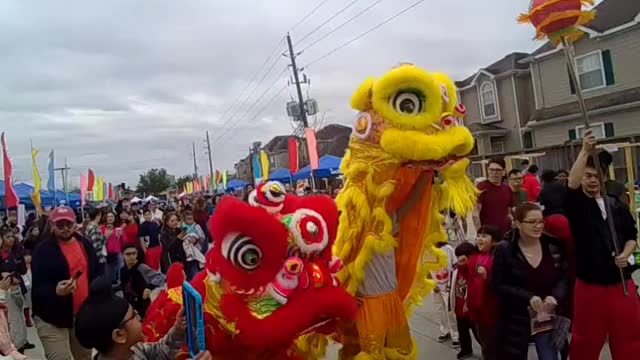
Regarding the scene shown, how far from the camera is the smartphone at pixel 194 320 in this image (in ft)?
6.34

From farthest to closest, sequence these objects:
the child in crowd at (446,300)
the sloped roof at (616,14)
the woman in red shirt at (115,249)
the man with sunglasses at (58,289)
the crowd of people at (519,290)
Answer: the sloped roof at (616,14) < the woman in red shirt at (115,249) < the child in crowd at (446,300) < the man with sunglasses at (58,289) < the crowd of people at (519,290)

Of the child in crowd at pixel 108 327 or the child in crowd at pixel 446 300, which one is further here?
the child in crowd at pixel 446 300

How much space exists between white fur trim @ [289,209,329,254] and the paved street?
2311 mm

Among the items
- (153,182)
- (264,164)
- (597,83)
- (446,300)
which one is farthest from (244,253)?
(153,182)

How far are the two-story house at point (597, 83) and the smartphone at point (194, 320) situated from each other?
1391cm

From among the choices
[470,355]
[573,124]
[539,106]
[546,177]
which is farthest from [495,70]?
[470,355]

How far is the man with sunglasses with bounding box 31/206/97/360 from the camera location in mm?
3834

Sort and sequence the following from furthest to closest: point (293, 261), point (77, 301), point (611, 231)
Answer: point (77, 301), point (611, 231), point (293, 261)

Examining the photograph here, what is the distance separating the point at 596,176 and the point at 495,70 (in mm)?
20217

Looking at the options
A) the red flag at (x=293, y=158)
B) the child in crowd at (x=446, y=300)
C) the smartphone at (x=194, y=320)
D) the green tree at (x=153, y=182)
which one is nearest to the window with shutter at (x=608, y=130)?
the red flag at (x=293, y=158)

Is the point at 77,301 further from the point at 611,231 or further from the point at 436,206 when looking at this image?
the point at 611,231

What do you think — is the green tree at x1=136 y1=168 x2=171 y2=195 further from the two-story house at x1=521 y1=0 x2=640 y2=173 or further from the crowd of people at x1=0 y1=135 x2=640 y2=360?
the crowd of people at x1=0 y1=135 x2=640 y2=360

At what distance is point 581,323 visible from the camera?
3170mm

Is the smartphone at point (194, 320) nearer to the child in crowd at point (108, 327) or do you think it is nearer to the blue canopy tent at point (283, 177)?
the child in crowd at point (108, 327)
